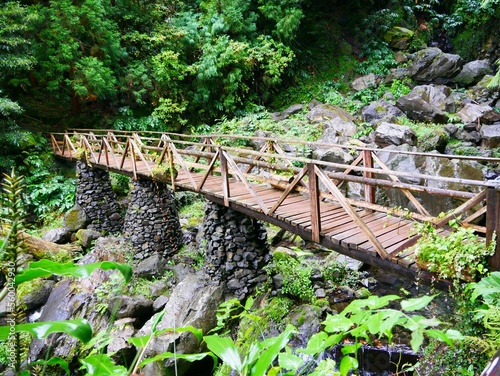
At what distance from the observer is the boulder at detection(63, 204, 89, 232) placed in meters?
11.1

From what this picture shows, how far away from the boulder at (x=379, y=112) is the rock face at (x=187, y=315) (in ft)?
31.4

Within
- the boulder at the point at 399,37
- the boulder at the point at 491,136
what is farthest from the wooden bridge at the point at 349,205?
the boulder at the point at 399,37

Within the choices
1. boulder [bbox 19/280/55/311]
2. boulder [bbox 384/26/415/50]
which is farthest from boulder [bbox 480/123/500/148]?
boulder [bbox 19/280/55/311]

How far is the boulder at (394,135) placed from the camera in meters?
11.1

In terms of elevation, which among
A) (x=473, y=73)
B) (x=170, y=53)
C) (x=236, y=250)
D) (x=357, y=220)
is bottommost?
(x=236, y=250)

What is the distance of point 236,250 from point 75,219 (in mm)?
7334

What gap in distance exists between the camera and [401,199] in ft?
31.9

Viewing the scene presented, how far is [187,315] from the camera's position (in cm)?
622

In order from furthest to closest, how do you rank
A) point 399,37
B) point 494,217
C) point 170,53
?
point 399,37, point 170,53, point 494,217

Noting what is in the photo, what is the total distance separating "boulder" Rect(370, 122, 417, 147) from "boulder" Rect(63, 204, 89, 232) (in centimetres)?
1047

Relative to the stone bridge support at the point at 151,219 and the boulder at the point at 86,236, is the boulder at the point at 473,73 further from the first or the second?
the boulder at the point at 86,236

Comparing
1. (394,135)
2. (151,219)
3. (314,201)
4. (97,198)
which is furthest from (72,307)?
(394,135)

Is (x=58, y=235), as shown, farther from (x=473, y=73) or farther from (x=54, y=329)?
(x=473, y=73)

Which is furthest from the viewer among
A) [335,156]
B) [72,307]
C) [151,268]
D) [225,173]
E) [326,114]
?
[326,114]
